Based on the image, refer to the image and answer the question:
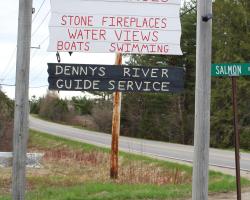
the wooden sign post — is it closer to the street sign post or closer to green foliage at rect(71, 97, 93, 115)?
the street sign post

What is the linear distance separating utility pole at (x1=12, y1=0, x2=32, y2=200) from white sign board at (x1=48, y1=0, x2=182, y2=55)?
6.48 ft

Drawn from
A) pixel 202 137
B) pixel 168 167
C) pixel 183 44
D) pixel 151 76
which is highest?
pixel 183 44

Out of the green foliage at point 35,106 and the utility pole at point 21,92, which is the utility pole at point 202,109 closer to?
the utility pole at point 21,92

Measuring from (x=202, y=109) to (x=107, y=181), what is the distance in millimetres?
8914

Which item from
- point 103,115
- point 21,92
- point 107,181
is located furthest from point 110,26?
point 103,115

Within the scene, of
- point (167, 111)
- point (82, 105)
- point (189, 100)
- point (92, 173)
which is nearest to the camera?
point (92, 173)

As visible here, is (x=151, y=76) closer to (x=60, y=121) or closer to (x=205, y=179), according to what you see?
(x=205, y=179)

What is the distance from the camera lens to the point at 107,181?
15.5 metres

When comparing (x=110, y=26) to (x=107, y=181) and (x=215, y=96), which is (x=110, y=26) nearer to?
(x=107, y=181)

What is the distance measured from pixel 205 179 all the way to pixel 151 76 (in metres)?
2.21

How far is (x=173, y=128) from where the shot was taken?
56.1 meters

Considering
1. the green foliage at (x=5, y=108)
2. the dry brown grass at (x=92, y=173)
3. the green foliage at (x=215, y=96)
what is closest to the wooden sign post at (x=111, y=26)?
the dry brown grass at (x=92, y=173)

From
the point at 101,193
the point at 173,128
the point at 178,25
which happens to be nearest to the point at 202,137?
the point at 178,25

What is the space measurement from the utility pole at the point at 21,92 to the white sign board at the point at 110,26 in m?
1.98
